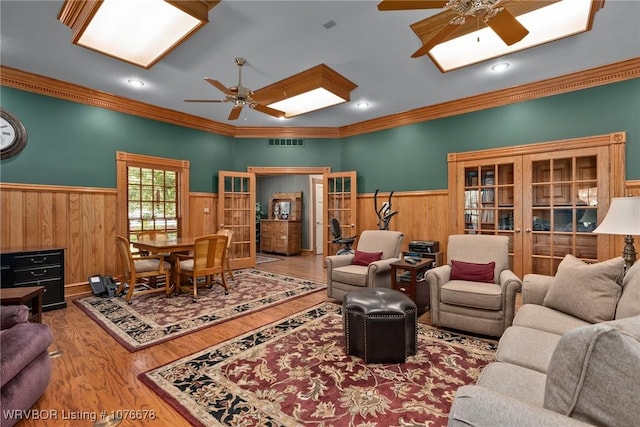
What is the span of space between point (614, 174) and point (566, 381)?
419cm

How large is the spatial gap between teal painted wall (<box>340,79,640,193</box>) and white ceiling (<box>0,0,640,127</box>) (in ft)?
1.31

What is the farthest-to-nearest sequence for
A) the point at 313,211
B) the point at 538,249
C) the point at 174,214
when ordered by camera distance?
the point at 313,211, the point at 174,214, the point at 538,249

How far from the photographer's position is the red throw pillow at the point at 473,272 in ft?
10.3

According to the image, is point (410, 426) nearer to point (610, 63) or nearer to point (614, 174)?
point (614, 174)

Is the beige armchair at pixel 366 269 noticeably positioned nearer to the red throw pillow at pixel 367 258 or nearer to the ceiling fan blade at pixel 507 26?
the red throw pillow at pixel 367 258

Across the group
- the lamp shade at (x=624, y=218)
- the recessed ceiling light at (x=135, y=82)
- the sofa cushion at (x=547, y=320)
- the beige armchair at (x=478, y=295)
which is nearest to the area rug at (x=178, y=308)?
the beige armchair at (x=478, y=295)

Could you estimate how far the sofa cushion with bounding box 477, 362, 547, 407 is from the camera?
1227 millimetres

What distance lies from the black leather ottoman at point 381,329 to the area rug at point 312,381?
0.07 metres

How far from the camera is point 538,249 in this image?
432cm

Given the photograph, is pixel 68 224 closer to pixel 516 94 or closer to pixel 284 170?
pixel 284 170

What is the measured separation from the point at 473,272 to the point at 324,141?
4.26 meters

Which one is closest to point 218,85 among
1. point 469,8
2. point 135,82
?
point 135,82

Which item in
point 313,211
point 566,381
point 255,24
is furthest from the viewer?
point 313,211

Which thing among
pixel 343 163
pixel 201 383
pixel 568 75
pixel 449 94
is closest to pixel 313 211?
pixel 343 163
